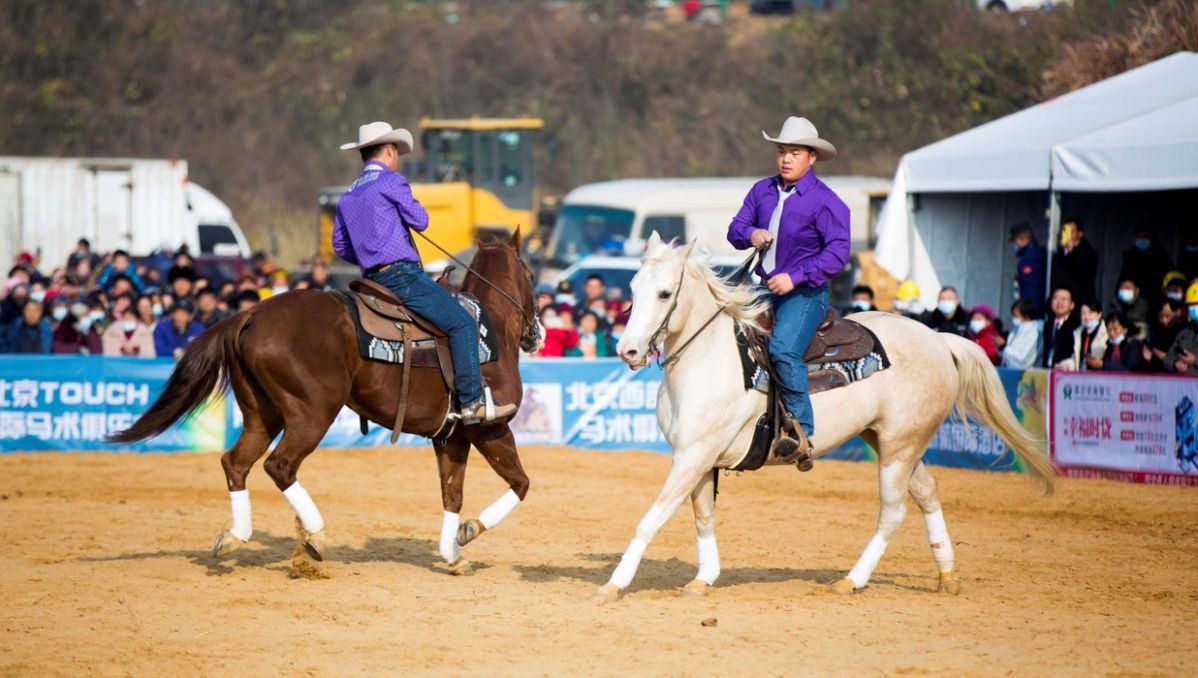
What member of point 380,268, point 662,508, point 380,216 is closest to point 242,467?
point 380,268

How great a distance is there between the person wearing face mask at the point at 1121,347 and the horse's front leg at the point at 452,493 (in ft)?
24.7

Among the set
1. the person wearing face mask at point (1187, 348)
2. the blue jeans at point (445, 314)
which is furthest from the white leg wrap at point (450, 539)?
the person wearing face mask at point (1187, 348)

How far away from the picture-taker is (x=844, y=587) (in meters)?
8.76

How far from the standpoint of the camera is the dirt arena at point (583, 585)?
7.11 m

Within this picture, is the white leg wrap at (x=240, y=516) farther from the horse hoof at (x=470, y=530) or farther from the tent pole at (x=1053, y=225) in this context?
the tent pole at (x=1053, y=225)

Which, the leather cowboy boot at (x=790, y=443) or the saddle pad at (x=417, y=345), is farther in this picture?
the saddle pad at (x=417, y=345)

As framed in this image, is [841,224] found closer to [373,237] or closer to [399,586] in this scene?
[373,237]

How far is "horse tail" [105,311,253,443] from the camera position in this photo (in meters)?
9.00

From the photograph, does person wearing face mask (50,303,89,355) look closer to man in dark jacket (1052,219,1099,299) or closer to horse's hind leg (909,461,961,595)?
man in dark jacket (1052,219,1099,299)

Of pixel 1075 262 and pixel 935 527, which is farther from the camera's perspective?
pixel 1075 262

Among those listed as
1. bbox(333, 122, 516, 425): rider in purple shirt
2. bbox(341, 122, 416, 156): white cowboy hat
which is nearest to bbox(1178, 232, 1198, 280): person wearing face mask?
bbox(333, 122, 516, 425): rider in purple shirt

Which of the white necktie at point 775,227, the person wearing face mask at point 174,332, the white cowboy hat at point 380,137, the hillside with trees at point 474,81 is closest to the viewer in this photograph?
the white necktie at point 775,227

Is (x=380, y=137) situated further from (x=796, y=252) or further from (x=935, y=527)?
(x=935, y=527)

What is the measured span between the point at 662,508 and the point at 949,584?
2037mm
